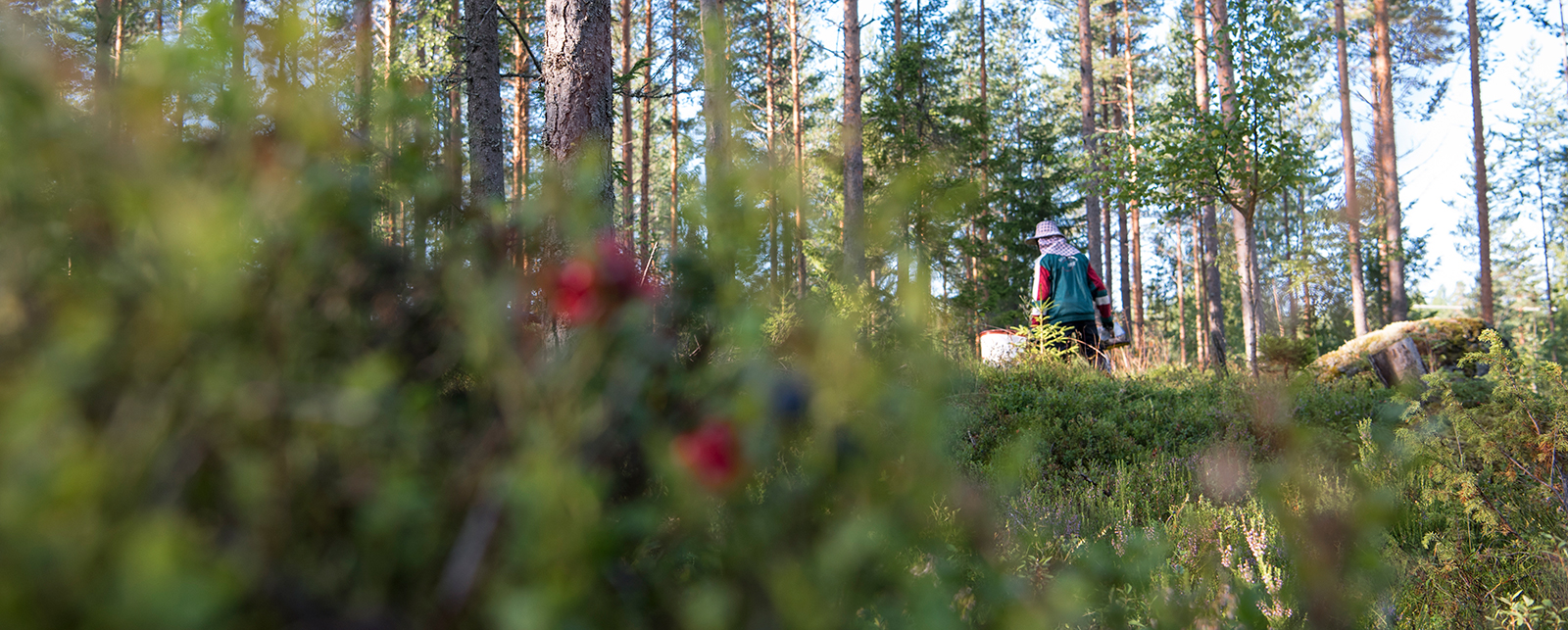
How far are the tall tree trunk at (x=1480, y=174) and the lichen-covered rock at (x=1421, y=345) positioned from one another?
9.34 metres

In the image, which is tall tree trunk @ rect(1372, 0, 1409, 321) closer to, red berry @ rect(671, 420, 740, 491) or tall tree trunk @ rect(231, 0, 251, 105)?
red berry @ rect(671, 420, 740, 491)

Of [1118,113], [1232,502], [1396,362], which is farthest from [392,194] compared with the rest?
[1118,113]

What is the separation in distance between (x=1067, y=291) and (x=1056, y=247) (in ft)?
1.52

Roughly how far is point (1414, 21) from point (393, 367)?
1137 inches

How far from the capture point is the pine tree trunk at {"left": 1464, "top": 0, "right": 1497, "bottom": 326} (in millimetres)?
17000

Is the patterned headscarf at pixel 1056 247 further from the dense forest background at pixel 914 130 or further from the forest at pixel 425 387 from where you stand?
the forest at pixel 425 387

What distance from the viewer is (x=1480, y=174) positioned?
1827cm

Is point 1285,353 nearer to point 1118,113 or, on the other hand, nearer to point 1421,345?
point 1421,345

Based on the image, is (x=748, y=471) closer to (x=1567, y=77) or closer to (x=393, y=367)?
(x=393, y=367)

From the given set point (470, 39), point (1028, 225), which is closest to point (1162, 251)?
point (1028, 225)

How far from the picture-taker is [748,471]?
0.72 metres

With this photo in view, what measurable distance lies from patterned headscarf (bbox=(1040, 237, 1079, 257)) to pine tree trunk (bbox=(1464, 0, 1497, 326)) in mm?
14531

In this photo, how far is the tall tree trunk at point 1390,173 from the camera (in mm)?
17203

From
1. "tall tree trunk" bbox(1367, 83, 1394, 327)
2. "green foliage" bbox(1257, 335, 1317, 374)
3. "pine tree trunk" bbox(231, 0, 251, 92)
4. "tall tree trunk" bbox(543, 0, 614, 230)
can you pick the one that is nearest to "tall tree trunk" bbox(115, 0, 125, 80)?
"tall tree trunk" bbox(543, 0, 614, 230)
